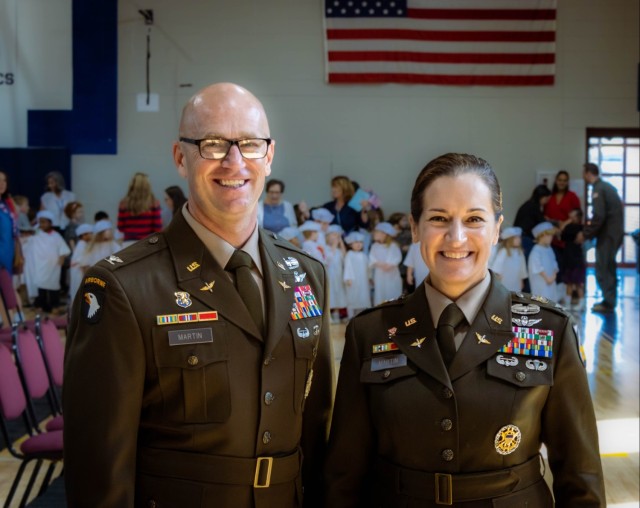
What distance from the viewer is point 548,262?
11.4 metres

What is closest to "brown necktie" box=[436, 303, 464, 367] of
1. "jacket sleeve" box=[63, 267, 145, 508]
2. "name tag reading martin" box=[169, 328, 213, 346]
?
"name tag reading martin" box=[169, 328, 213, 346]

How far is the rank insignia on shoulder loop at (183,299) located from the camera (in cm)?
216

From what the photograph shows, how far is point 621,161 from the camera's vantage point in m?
15.7

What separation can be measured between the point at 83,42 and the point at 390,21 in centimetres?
530

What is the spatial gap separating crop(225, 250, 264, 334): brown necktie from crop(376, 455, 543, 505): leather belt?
0.55m

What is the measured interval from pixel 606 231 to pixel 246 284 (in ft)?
33.3

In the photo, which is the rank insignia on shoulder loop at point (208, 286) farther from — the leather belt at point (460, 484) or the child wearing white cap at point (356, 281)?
the child wearing white cap at point (356, 281)

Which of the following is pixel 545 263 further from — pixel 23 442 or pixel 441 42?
pixel 23 442

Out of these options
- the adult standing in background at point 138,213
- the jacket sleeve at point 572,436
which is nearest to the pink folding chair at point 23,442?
the jacket sleeve at point 572,436

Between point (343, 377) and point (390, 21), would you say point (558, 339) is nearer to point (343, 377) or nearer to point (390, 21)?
point (343, 377)

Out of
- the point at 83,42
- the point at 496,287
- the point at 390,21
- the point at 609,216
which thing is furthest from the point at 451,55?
the point at 496,287

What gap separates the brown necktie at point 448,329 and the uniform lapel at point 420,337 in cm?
2

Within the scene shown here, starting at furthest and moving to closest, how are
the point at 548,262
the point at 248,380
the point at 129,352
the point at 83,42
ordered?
1. the point at 83,42
2. the point at 548,262
3. the point at 248,380
4. the point at 129,352

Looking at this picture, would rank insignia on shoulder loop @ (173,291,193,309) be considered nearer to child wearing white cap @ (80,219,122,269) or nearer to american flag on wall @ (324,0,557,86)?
child wearing white cap @ (80,219,122,269)
